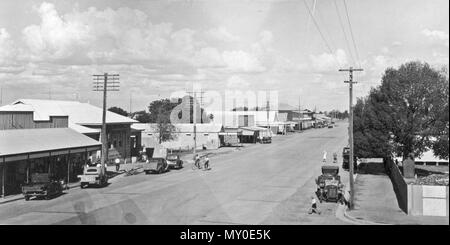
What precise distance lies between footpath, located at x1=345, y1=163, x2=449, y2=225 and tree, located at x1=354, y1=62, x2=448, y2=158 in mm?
3287

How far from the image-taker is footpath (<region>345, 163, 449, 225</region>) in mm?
23922

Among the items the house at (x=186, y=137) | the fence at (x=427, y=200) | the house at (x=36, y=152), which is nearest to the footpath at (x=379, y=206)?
the fence at (x=427, y=200)

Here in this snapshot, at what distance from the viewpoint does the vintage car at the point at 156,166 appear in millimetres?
44188

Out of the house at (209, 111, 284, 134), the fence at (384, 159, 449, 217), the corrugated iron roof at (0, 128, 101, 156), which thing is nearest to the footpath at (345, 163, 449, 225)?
the fence at (384, 159, 449, 217)

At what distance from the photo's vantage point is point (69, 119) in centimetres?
5422

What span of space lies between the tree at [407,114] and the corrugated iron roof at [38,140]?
983 inches

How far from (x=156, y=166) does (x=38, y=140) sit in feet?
37.1

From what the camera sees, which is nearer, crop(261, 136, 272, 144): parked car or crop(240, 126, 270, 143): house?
crop(261, 136, 272, 144): parked car

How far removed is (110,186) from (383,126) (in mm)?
23847

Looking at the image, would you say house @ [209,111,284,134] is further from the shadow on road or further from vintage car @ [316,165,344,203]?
vintage car @ [316,165,344,203]

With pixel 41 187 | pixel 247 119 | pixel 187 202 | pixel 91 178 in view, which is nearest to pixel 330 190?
pixel 187 202
